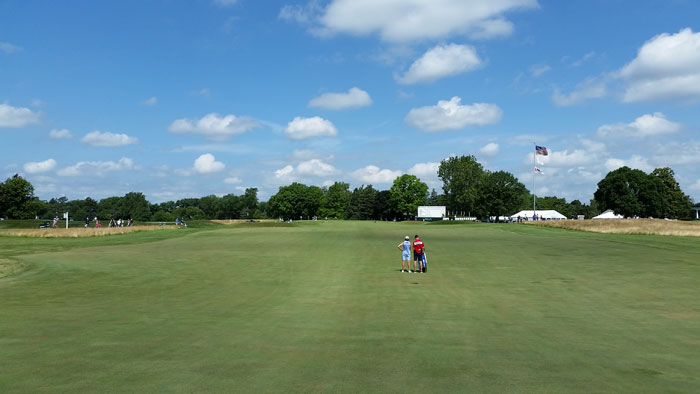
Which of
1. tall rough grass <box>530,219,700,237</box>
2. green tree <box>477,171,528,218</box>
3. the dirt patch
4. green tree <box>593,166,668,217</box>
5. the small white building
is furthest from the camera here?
the small white building

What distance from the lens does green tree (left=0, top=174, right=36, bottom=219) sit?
12825cm

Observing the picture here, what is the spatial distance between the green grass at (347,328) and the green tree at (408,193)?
6375 inches

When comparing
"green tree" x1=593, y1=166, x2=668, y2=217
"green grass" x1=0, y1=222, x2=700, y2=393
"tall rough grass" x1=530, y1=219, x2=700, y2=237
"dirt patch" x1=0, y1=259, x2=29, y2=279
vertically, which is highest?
"green tree" x1=593, y1=166, x2=668, y2=217

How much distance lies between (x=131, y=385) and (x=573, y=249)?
42039 millimetres

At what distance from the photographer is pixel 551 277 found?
90.1ft

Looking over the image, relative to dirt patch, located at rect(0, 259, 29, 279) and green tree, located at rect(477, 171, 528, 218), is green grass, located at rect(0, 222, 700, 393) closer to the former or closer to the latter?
dirt patch, located at rect(0, 259, 29, 279)

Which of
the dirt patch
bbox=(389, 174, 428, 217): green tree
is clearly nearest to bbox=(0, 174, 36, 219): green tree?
the dirt patch

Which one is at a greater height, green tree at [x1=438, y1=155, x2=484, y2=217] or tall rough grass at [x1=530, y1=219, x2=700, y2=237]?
green tree at [x1=438, y1=155, x2=484, y2=217]

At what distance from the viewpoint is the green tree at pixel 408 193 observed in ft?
637

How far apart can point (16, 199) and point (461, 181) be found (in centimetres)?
13188

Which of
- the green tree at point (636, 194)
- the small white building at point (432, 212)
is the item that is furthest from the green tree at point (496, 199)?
the green tree at point (636, 194)

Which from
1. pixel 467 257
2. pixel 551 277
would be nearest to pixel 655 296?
pixel 551 277

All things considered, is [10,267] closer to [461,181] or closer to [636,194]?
[461,181]

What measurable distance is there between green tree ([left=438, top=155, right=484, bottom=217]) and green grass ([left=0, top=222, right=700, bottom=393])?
126m
